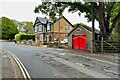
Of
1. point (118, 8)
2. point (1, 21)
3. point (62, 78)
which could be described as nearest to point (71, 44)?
point (118, 8)

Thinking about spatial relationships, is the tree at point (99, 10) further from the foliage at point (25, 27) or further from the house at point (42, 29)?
the foliage at point (25, 27)

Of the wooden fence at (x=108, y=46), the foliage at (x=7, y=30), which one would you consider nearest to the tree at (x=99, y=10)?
the wooden fence at (x=108, y=46)

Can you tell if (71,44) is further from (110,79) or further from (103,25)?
(110,79)

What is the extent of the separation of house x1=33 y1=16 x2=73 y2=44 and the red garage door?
1935 cm

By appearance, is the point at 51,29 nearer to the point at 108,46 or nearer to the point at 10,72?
the point at 108,46

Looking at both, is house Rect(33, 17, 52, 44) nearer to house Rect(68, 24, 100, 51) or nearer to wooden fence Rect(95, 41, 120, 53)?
house Rect(68, 24, 100, 51)

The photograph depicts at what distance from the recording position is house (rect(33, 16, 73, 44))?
190 ft

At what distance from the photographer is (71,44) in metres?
37.7

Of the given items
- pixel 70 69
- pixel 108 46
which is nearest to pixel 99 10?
pixel 108 46

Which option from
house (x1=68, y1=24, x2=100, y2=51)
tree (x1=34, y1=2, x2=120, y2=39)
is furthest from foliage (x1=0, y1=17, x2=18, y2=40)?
tree (x1=34, y1=2, x2=120, y2=39)

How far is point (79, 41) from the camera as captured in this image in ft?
117

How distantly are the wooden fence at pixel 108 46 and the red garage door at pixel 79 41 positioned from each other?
5.86m

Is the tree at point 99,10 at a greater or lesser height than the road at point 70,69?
greater

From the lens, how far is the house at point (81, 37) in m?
33.8
